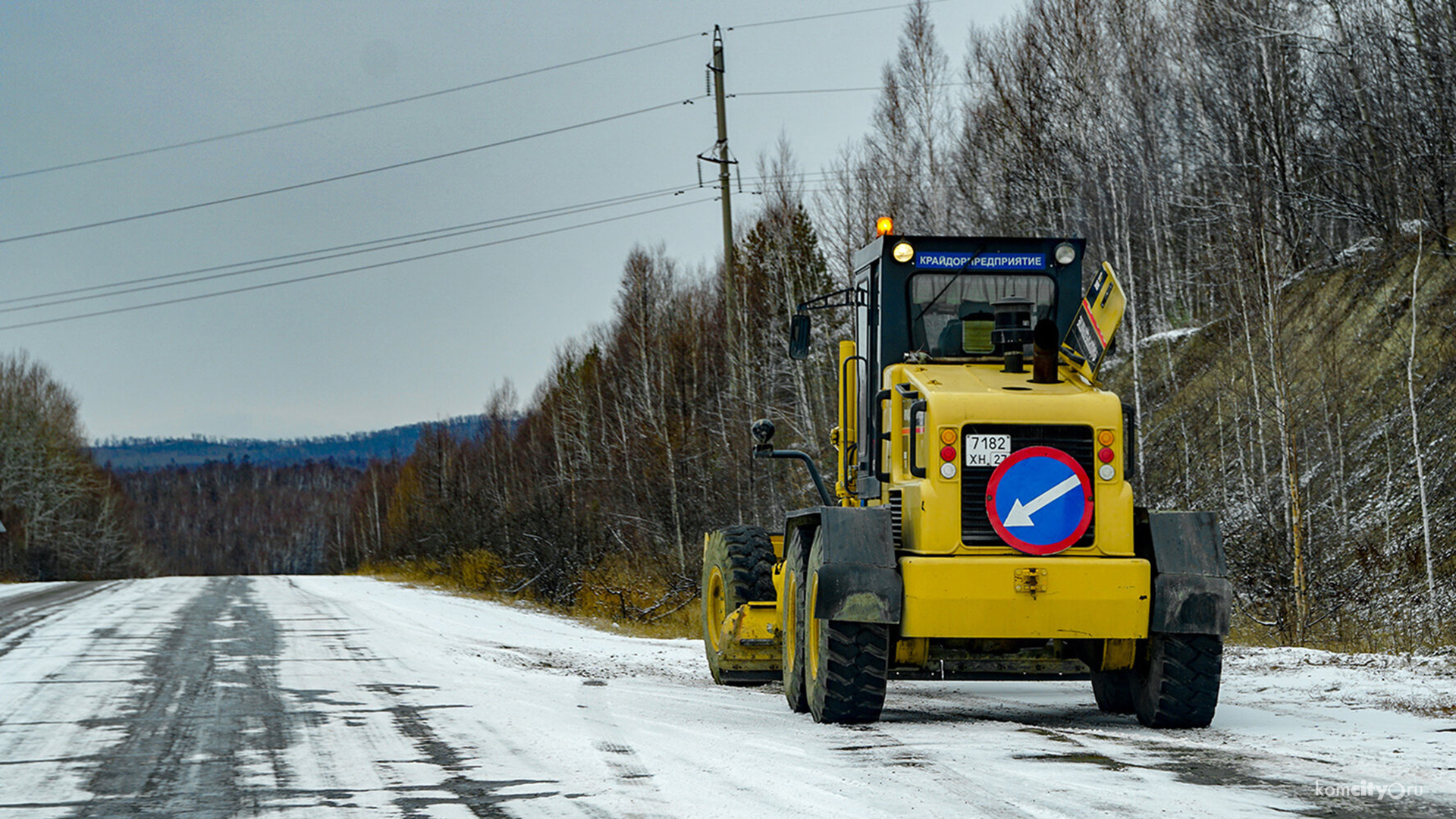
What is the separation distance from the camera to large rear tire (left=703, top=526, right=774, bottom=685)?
11445mm

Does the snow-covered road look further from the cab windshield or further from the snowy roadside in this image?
the cab windshield

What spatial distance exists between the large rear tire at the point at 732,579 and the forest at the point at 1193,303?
6370mm

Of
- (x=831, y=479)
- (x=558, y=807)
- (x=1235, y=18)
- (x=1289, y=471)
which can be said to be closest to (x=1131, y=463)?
(x=558, y=807)

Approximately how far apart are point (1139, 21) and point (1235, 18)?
5191 mm

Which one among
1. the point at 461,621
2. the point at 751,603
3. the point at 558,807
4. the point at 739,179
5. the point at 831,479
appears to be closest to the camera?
the point at 558,807

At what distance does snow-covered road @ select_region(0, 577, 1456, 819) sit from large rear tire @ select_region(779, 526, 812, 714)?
0.16 m

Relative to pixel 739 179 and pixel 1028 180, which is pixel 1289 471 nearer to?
pixel 739 179

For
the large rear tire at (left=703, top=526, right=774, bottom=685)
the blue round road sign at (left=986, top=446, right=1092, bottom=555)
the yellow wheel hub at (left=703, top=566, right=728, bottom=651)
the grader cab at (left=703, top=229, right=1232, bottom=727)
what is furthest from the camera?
the yellow wheel hub at (left=703, top=566, right=728, bottom=651)

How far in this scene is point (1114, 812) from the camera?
5457 millimetres

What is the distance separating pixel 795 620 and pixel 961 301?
8.65 feet

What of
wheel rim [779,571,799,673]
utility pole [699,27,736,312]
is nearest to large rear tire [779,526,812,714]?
wheel rim [779,571,799,673]

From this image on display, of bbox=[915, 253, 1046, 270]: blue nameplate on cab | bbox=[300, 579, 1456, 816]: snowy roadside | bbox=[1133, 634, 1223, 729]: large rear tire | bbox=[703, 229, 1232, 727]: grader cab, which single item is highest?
bbox=[915, 253, 1046, 270]: blue nameplate on cab

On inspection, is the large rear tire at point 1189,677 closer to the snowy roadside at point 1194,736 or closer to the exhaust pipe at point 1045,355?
the snowy roadside at point 1194,736

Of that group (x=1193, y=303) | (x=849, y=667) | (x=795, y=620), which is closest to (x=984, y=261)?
(x=795, y=620)
